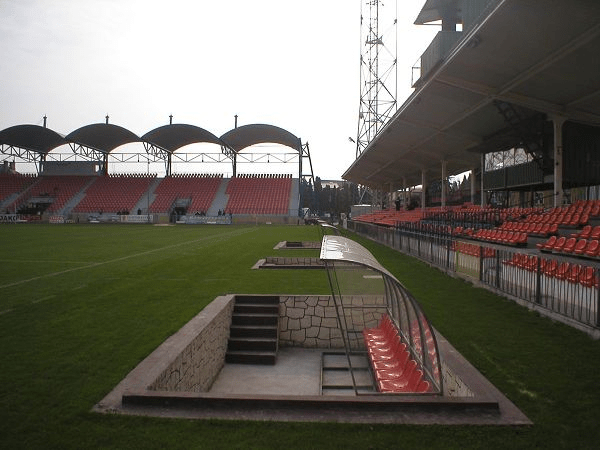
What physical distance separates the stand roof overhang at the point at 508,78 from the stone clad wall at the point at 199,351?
8867mm

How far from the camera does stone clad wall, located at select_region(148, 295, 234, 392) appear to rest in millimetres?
5920

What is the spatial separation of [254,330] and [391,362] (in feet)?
11.2

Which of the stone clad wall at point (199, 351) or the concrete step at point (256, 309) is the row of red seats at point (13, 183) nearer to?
the concrete step at point (256, 309)

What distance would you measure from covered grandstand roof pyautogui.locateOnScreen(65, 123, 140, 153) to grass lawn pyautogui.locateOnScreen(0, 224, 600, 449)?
4662 cm

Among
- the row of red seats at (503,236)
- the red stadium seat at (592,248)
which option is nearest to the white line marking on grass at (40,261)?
the row of red seats at (503,236)

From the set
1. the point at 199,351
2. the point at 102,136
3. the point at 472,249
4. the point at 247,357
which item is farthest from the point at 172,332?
the point at 102,136

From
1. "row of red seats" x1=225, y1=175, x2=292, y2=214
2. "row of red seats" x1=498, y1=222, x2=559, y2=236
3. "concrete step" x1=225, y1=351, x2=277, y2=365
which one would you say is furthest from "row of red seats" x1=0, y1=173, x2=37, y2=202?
"concrete step" x1=225, y1=351, x2=277, y2=365

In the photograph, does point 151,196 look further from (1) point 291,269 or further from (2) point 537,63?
(2) point 537,63

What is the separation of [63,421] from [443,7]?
115 feet

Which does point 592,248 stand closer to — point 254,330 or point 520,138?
point 254,330

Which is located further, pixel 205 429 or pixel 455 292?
pixel 455 292

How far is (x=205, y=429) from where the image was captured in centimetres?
409

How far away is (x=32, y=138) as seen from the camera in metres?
60.8

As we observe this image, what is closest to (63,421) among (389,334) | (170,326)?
(170,326)
